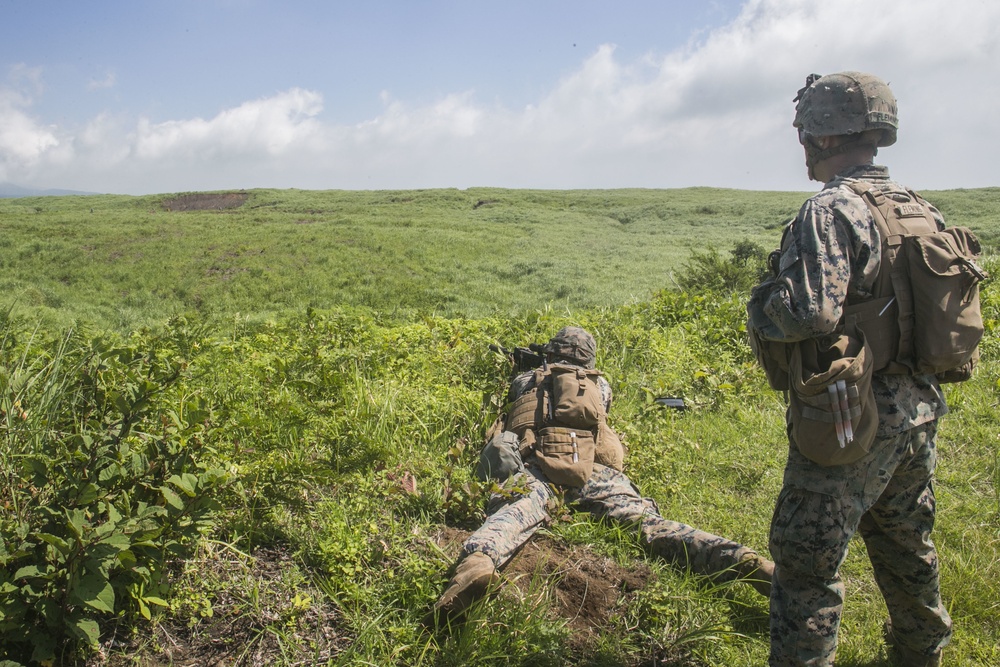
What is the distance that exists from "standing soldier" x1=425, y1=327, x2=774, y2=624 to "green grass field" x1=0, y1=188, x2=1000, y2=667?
0.11 meters

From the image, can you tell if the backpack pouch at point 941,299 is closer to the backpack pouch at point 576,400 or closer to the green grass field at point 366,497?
the green grass field at point 366,497

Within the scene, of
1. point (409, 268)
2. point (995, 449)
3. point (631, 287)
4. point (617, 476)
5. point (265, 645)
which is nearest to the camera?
point (265, 645)

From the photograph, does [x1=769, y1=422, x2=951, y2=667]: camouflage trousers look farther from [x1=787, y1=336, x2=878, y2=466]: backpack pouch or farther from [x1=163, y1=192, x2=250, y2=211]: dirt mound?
[x1=163, y1=192, x2=250, y2=211]: dirt mound

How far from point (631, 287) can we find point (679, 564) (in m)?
11.0

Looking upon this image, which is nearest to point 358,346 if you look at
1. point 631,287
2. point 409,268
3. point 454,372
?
point 454,372

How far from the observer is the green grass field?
2500 mm

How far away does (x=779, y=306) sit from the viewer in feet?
7.33

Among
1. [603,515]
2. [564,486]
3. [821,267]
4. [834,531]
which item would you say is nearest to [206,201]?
[564,486]

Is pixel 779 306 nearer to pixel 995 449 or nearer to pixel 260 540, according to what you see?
pixel 260 540

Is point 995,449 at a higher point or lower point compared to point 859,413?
lower

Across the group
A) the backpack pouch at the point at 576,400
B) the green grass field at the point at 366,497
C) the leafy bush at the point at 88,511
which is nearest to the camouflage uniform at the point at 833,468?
the green grass field at the point at 366,497

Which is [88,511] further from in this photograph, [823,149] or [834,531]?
[823,149]

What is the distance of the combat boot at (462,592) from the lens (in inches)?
108

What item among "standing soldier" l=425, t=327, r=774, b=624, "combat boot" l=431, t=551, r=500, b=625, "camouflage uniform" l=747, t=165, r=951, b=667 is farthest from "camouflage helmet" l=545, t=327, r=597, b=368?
"camouflage uniform" l=747, t=165, r=951, b=667
